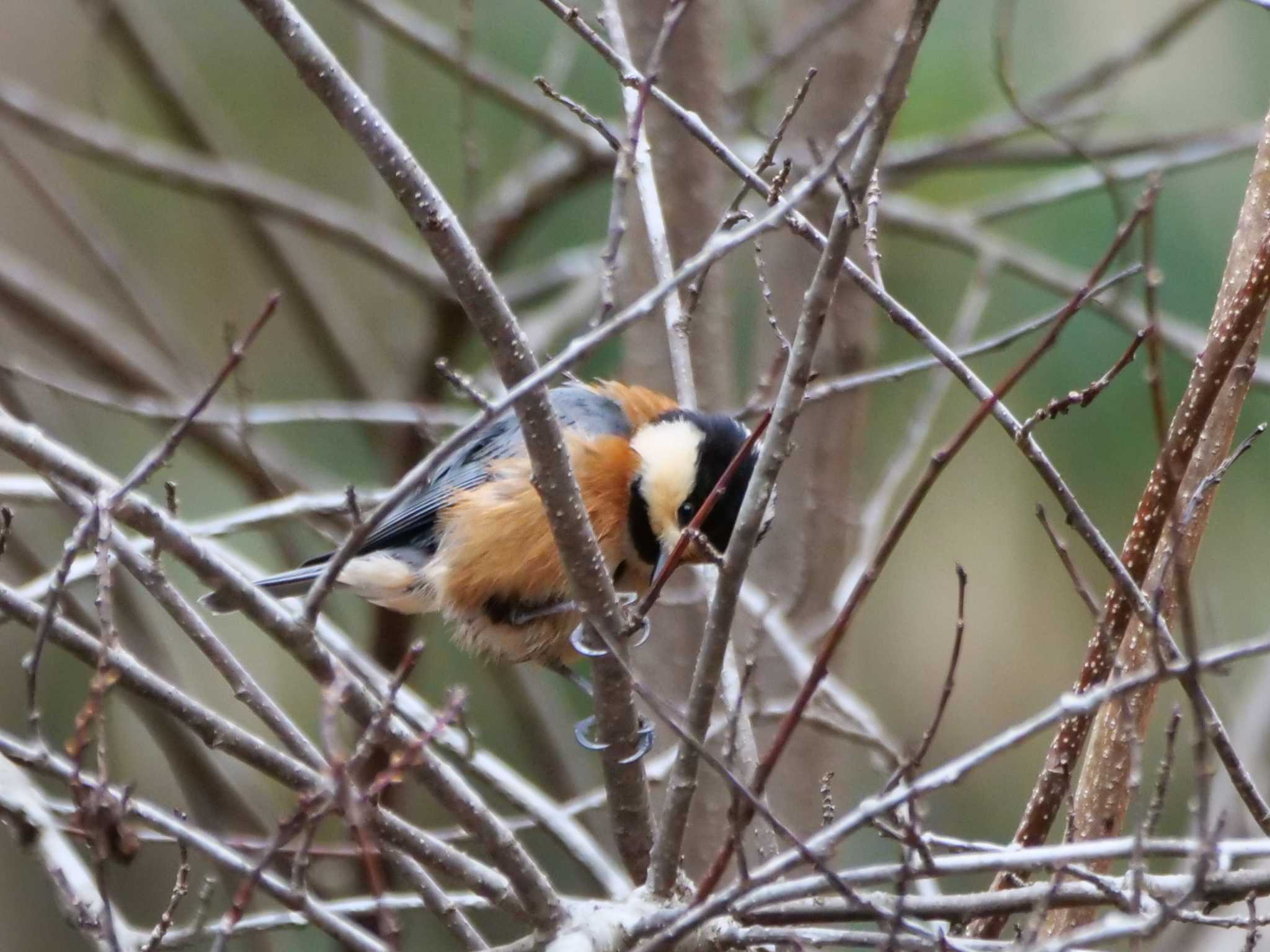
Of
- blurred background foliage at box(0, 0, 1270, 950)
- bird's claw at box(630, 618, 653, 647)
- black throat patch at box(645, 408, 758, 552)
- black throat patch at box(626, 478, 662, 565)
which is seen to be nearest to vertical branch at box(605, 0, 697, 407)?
black throat patch at box(645, 408, 758, 552)

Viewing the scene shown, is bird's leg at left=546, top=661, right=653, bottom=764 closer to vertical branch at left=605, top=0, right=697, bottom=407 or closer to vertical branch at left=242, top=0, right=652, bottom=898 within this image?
vertical branch at left=242, top=0, right=652, bottom=898

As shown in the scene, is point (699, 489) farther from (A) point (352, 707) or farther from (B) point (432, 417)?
(A) point (352, 707)

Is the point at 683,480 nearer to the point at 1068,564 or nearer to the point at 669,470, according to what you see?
the point at 669,470

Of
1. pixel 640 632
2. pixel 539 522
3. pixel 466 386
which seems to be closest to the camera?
pixel 466 386

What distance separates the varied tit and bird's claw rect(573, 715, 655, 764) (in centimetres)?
25

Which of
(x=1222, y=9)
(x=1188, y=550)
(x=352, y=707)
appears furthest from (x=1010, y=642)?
(x=352, y=707)

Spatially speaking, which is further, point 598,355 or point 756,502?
point 598,355

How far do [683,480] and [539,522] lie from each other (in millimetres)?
365

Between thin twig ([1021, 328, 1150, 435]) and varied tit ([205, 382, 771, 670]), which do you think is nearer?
thin twig ([1021, 328, 1150, 435])

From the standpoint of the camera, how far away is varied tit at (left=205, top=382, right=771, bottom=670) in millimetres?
3408

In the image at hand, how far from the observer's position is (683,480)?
11.2 ft

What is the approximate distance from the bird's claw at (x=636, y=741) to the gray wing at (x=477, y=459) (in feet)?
2.17

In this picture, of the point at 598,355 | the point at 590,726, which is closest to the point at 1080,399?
the point at 590,726

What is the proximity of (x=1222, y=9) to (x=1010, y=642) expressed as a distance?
2.93 m
